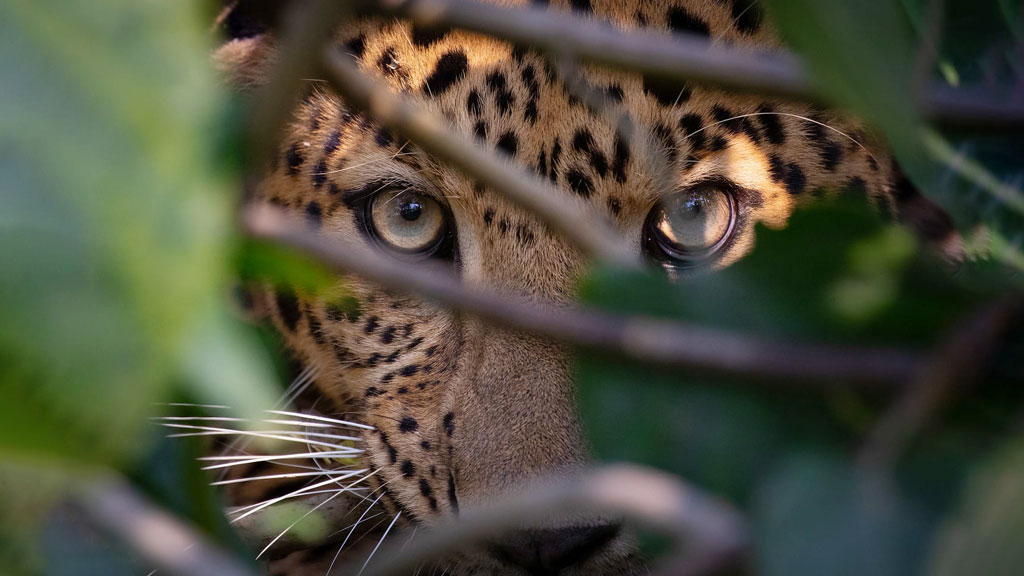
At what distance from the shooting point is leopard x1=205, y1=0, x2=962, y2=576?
1958 millimetres

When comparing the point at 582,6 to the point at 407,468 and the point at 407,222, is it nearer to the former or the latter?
the point at 407,222

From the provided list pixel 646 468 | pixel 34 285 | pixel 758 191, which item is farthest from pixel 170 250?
pixel 758 191

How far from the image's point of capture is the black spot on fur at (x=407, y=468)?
2004 mm

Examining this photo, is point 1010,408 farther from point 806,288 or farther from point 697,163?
point 697,163

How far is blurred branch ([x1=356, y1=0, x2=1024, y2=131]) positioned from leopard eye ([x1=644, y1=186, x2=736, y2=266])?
1.45m

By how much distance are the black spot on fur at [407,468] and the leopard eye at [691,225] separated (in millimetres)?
689

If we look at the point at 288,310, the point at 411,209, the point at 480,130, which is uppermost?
the point at 480,130

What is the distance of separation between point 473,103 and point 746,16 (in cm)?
60

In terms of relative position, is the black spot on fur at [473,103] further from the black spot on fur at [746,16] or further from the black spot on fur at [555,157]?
the black spot on fur at [746,16]

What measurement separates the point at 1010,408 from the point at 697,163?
5.17 feet

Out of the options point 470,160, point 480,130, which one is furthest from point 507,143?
point 470,160

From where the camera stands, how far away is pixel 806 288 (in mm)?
569

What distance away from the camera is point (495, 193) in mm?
2182

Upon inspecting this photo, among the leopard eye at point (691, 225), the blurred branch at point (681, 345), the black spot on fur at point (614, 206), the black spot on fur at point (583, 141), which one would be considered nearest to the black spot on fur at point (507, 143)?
the black spot on fur at point (583, 141)
